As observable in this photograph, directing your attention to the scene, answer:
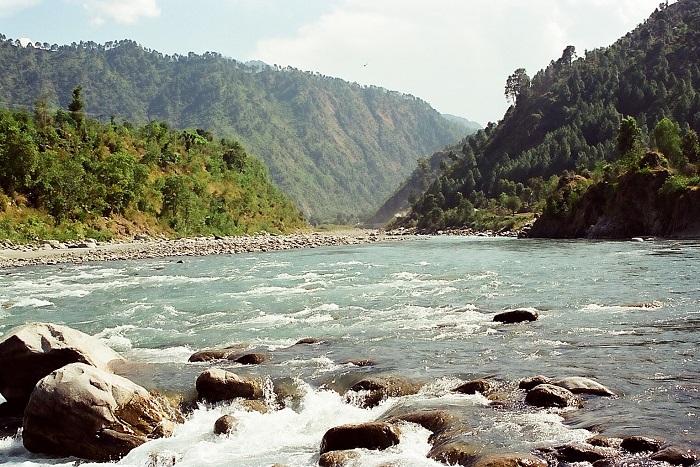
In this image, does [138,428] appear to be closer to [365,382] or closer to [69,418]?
[69,418]

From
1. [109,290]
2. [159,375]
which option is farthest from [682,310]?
[109,290]

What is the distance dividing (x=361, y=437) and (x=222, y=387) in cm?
378

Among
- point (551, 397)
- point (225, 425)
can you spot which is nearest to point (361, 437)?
point (225, 425)

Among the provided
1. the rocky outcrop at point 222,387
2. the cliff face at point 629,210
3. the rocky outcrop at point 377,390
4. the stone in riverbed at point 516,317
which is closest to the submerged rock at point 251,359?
the rocky outcrop at point 222,387

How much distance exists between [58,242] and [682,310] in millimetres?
51284

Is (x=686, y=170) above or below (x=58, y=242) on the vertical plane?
above

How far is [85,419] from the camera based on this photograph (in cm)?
1033

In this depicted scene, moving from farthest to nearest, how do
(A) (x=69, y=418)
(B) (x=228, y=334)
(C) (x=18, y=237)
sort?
(C) (x=18, y=237) → (B) (x=228, y=334) → (A) (x=69, y=418)

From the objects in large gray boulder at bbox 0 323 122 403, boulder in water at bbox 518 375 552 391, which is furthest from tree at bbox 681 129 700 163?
large gray boulder at bbox 0 323 122 403

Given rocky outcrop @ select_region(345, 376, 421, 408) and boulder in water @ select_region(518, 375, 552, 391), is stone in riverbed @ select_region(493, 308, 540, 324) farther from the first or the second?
rocky outcrop @ select_region(345, 376, 421, 408)

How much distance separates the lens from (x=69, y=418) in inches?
406

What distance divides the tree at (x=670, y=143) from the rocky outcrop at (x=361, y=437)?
241ft

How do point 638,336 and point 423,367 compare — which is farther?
point 638,336

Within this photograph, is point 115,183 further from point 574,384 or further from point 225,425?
point 574,384
